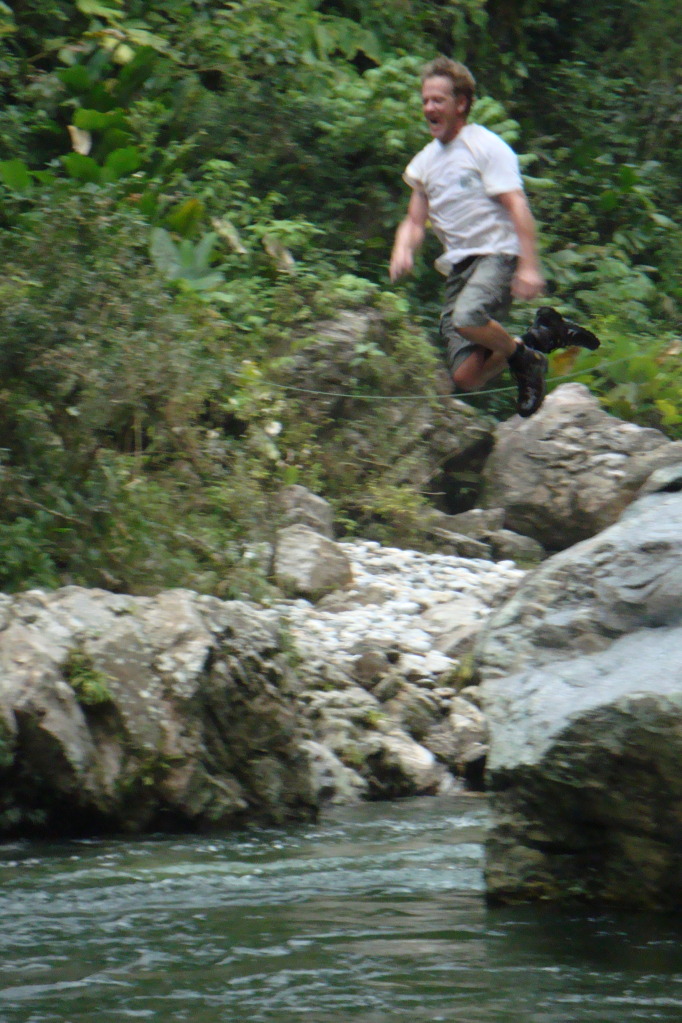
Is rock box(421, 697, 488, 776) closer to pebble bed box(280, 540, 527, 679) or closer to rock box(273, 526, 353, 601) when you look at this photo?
pebble bed box(280, 540, 527, 679)

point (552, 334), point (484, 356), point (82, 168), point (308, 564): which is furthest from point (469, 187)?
point (82, 168)

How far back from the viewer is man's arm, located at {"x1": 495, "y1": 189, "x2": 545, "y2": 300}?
6.22 metres

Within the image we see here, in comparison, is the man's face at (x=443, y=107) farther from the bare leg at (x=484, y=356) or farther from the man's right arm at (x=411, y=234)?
the bare leg at (x=484, y=356)

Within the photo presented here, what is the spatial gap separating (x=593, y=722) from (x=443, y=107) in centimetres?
324

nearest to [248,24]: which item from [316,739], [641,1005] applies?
[316,739]

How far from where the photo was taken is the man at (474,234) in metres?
6.14

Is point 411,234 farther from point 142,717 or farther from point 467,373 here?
point 142,717

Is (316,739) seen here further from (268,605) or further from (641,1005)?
(641,1005)

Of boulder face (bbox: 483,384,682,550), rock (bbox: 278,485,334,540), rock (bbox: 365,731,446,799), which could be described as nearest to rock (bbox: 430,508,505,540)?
boulder face (bbox: 483,384,682,550)

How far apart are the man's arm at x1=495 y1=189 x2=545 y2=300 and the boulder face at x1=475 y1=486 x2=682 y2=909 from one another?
74.3 inches

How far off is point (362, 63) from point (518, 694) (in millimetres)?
11697

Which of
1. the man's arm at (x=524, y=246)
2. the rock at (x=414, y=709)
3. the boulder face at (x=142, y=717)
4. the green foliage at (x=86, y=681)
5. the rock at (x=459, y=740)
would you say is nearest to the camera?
the boulder face at (x=142, y=717)

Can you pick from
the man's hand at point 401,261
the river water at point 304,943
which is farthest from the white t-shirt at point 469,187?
the river water at point 304,943

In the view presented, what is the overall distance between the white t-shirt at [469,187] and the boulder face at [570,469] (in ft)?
16.2
